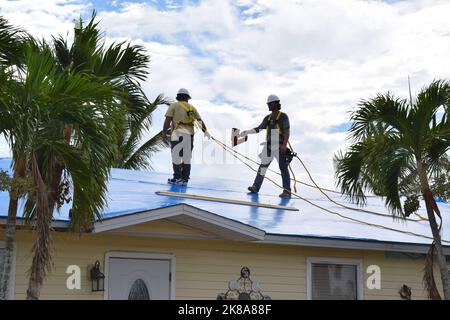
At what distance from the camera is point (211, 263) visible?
40.7 ft

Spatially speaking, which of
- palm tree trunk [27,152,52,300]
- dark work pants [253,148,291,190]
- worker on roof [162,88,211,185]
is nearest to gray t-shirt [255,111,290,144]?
dark work pants [253,148,291,190]

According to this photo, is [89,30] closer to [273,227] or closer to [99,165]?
[99,165]

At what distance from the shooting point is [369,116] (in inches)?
498

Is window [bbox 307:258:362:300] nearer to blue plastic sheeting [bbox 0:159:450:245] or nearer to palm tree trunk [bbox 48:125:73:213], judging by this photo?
blue plastic sheeting [bbox 0:159:450:245]

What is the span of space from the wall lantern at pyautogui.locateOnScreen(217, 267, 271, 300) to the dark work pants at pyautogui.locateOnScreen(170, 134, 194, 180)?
12.9ft

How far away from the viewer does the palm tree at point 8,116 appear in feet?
29.8

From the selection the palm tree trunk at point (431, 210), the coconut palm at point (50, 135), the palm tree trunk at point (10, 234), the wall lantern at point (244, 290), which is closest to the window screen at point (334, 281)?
the wall lantern at point (244, 290)

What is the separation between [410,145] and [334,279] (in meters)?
2.65

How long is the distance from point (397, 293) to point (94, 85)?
22.9 feet

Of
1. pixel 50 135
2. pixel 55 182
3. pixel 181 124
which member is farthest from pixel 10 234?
pixel 181 124

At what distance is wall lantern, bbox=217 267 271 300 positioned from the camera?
40.4 ft

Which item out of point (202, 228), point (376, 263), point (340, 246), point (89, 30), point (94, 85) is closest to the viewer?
point (94, 85)

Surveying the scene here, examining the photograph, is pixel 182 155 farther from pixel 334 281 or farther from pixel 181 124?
pixel 334 281

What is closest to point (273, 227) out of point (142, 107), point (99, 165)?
point (142, 107)
